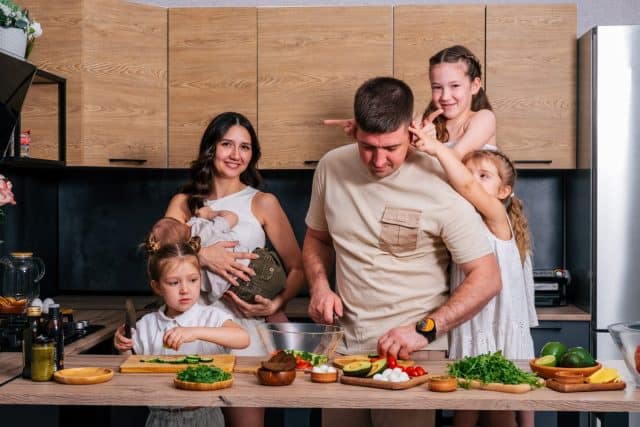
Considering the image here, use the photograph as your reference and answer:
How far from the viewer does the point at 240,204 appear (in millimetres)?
3014

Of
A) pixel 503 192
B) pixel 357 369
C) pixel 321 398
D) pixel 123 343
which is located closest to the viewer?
pixel 321 398

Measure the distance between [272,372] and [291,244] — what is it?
3.78ft

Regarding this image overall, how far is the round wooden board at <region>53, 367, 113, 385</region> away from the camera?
196 cm

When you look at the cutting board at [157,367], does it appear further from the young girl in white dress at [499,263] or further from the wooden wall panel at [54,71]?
the wooden wall panel at [54,71]

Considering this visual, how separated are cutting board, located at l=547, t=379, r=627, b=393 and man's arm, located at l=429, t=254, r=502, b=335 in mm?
418

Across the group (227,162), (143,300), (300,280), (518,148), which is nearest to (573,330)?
(518,148)

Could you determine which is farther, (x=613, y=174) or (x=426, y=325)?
(x=613, y=174)

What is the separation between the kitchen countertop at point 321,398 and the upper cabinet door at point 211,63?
2036mm

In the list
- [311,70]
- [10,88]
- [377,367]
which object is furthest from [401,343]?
[311,70]

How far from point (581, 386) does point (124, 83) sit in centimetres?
249

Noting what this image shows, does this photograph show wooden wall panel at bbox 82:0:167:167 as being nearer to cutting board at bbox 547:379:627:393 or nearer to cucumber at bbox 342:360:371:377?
cucumber at bbox 342:360:371:377

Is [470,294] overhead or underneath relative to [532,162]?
underneath

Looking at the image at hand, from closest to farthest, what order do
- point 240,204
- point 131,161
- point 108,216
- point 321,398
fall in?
point 321,398, point 240,204, point 131,161, point 108,216

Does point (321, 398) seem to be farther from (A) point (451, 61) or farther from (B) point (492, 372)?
(A) point (451, 61)
